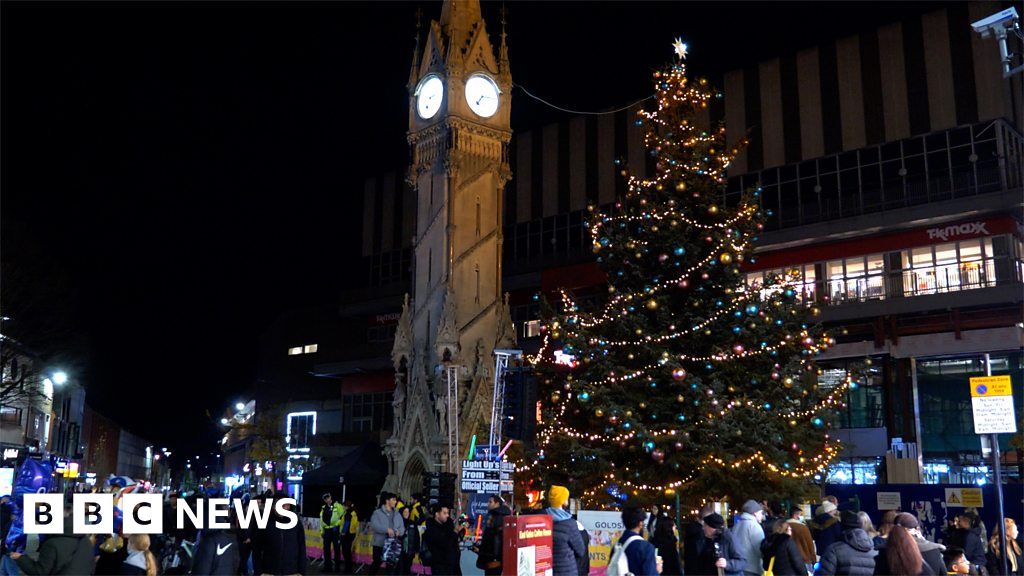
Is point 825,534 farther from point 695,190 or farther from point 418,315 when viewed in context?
point 418,315

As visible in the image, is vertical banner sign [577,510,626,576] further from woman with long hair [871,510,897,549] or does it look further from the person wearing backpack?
the person wearing backpack

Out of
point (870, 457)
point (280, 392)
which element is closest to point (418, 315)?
point (870, 457)

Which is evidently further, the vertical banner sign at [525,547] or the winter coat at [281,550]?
the winter coat at [281,550]

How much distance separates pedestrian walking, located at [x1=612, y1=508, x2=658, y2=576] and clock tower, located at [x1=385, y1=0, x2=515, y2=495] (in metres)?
23.4

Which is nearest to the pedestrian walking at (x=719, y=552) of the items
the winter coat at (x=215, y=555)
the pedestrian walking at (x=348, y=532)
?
the winter coat at (x=215, y=555)

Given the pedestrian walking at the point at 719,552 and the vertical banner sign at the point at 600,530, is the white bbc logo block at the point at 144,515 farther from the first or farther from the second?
the vertical banner sign at the point at 600,530

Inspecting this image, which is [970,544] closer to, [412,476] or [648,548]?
[648,548]

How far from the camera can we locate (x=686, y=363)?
Answer: 22.6 meters

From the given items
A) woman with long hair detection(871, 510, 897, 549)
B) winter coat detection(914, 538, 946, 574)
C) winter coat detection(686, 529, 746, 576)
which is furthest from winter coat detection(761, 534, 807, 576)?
woman with long hair detection(871, 510, 897, 549)

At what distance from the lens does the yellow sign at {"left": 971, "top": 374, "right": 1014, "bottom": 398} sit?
13570mm

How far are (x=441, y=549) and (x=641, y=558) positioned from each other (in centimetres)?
479

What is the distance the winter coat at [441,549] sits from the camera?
13750 mm

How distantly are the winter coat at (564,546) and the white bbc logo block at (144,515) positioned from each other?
185 inches

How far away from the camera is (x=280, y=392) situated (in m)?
81.9
